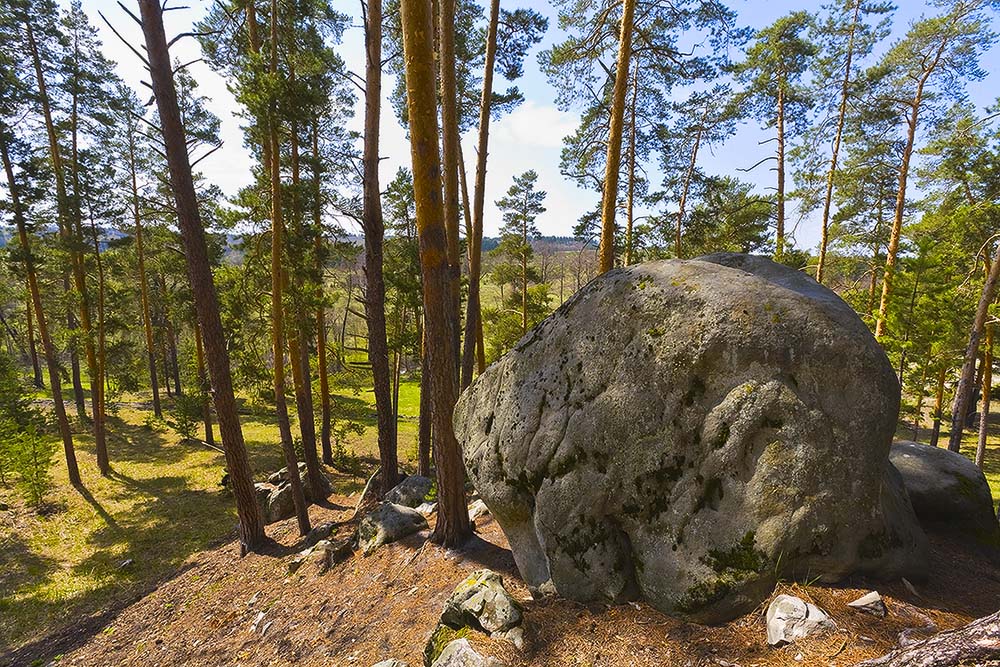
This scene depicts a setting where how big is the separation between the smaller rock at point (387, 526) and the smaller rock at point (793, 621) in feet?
19.9

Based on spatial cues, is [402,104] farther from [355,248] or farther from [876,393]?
[876,393]

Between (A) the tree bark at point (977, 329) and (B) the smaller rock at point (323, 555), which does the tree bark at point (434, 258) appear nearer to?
(B) the smaller rock at point (323, 555)

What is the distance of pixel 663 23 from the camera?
972 cm

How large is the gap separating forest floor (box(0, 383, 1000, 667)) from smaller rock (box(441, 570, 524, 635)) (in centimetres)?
18

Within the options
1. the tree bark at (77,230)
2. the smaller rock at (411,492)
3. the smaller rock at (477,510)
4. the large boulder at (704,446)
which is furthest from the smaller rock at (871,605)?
the tree bark at (77,230)

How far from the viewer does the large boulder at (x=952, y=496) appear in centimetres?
549

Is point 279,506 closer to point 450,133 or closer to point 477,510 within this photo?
point 477,510

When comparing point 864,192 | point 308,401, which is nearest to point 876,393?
point 308,401

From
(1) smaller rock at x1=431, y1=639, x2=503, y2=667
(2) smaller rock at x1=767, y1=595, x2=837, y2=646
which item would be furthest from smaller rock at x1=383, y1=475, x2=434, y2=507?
(2) smaller rock at x1=767, y1=595, x2=837, y2=646

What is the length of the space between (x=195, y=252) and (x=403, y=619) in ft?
24.4

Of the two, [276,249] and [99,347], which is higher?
[276,249]

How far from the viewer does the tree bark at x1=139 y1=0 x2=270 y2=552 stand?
770 cm

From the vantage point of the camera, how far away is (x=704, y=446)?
159 inches

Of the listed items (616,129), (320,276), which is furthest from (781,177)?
(320,276)
